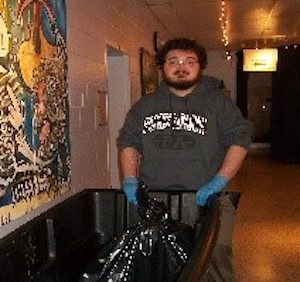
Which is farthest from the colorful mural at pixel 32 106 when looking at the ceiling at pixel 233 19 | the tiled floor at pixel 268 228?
the ceiling at pixel 233 19

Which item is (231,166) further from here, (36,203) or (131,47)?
(131,47)

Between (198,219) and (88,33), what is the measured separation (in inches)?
65.6

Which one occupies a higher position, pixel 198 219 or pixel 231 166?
pixel 231 166

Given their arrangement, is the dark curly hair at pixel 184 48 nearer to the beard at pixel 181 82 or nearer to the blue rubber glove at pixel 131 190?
the beard at pixel 181 82

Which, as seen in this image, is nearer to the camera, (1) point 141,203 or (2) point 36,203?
(1) point 141,203

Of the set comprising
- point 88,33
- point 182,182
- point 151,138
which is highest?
point 88,33

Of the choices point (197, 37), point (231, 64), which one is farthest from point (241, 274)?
point (231, 64)

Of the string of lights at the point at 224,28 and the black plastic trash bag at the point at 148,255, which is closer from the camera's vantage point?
the black plastic trash bag at the point at 148,255

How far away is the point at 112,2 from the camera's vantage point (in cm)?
423

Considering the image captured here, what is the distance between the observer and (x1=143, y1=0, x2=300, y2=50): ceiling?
19.5 feet

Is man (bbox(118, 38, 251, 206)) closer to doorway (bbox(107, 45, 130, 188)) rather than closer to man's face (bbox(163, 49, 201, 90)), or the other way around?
man's face (bbox(163, 49, 201, 90))

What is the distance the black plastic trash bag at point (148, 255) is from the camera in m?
1.97

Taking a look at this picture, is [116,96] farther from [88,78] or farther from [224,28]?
[224,28]

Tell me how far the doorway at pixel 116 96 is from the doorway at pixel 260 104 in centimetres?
850
